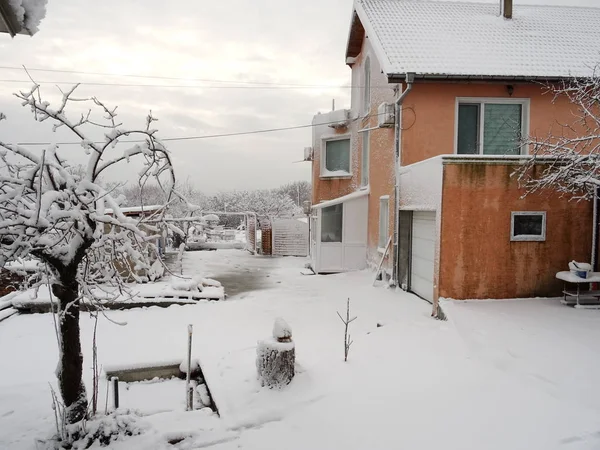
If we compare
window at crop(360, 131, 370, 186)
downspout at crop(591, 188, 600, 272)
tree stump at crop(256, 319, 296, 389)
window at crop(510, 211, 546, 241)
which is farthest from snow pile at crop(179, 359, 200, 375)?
window at crop(360, 131, 370, 186)

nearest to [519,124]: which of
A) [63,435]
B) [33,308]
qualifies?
[63,435]

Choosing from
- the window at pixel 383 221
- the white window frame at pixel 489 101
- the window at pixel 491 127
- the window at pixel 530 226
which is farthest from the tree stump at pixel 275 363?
the window at pixel 491 127

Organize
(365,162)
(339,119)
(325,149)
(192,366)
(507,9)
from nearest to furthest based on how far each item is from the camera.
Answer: (192,366) → (507,9) → (365,162) → (339,119) → (325,149)

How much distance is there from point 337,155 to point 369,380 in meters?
11.8

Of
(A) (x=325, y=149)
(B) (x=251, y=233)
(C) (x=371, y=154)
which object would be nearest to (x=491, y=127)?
(C) (x=371, y=154)

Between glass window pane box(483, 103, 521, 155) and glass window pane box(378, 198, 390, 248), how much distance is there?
117 inches

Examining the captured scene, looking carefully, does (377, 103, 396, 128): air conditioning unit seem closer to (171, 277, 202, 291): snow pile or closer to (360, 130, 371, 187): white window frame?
(360, 130, 371, 187): white window frame

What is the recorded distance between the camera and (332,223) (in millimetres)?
14219

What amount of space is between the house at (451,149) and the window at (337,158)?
0.04 metres

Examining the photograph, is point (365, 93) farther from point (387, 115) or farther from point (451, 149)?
point (451, 149)

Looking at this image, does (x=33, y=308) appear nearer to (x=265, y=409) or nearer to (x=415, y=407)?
(x=265, y=409)

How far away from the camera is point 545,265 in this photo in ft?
25.0

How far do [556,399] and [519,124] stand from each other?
26.2ft

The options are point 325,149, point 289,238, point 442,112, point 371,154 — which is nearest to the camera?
point 442,112
